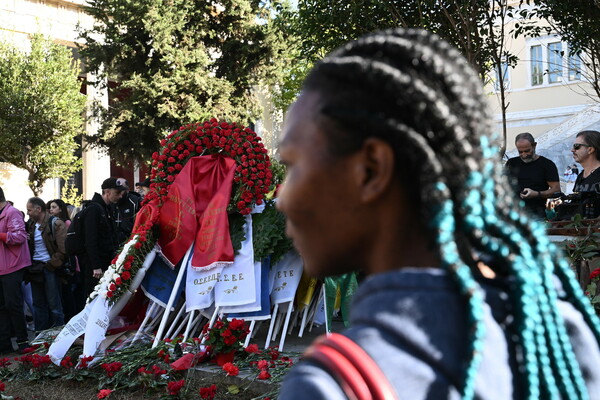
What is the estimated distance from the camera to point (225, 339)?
6348 mm

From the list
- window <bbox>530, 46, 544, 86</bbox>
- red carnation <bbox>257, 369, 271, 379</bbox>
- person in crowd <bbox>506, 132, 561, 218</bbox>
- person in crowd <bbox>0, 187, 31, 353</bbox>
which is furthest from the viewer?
window <bbox>530, 46, 544, 86</bbox>

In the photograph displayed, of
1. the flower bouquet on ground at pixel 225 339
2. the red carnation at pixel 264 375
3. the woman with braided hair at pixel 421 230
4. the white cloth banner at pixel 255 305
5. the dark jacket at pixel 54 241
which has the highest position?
the woman with braided hair at pixel 421 230

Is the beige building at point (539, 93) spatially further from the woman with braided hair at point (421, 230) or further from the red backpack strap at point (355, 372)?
the red backpack strap at point (355, 372)

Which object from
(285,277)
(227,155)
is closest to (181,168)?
(227,155)

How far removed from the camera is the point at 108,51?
23766 mm

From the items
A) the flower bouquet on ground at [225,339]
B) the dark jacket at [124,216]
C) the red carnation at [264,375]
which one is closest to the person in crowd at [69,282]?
the dark jacket at [124,216]

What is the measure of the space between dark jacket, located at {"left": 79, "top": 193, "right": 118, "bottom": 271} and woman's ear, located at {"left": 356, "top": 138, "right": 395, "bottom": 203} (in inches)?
315

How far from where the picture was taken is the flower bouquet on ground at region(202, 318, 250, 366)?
20.9 ft

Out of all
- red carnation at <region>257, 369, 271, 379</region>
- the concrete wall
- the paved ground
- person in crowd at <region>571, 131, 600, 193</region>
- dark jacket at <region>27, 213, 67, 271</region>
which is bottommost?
the paved ground

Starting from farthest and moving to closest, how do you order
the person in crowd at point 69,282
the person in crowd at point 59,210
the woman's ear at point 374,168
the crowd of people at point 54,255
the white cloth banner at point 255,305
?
the person in crowd at point 59,210, the person in crowd at point 69,282, the crowd of people at point 54,255, the white cloth banner at point 255,305, the woman's ear at point 374,168

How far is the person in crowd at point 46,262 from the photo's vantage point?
9305mm

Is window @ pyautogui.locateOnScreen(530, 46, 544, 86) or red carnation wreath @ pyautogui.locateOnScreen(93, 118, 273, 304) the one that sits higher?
window @ pyautogui.locateOnScreen(530, 46, 544, 86)

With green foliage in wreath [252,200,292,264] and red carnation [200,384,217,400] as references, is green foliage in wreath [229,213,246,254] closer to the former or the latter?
green foliage in wreath [252,200,292,264]

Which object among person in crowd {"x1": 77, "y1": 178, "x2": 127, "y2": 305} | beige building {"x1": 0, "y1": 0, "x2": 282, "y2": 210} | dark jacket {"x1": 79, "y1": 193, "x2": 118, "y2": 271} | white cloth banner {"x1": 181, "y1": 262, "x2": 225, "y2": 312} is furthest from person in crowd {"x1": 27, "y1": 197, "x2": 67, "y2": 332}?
beige building {"x1": 0, "y1": 0, "x2": 282, "y2": 210}
